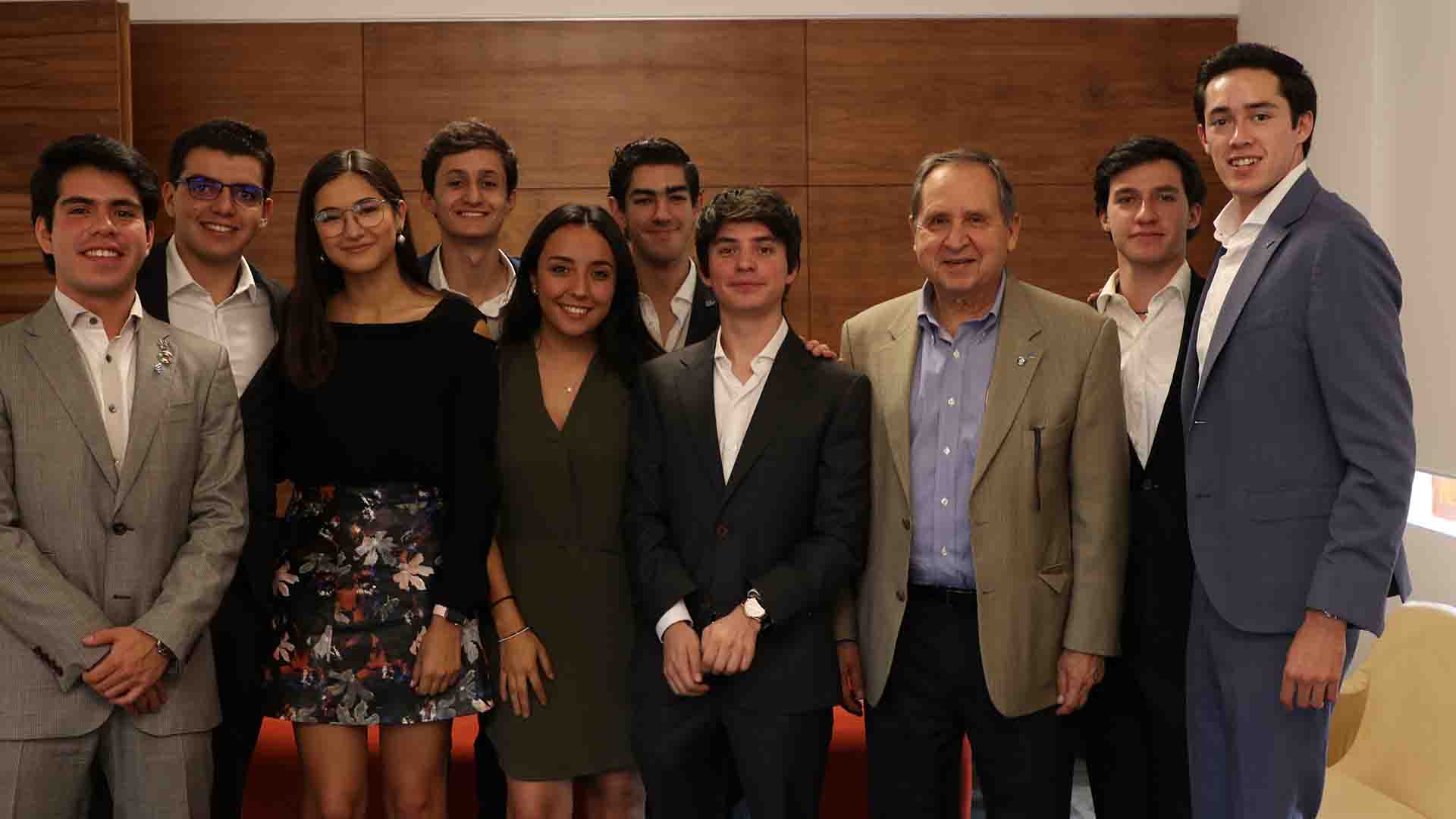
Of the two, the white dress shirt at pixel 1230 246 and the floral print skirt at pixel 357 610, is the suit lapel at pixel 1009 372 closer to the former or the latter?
the white dress shirt at pixel 1230 246

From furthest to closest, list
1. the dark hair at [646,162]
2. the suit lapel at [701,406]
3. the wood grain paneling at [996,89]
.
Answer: the wood grain paneling at [996,89]
the dark hair at [646,162]
the suit lapel at [701,406]

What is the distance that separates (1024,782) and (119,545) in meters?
1.81

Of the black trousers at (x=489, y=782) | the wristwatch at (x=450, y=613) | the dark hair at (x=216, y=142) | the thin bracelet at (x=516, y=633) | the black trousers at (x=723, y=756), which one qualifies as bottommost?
the black trousers at (x=489, y=782)

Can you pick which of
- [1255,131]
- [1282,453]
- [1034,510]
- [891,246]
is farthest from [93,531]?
[891,246]

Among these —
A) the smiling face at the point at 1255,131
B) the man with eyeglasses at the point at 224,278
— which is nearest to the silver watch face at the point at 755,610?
the man with eyeglasses at the point at 224,278

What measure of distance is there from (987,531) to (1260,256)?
28.3 inches

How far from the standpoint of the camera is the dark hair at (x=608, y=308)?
2.99m

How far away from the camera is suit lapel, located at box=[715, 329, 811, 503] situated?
267cm

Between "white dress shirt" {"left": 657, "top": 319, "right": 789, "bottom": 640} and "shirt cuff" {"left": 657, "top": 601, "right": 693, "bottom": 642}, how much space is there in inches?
0.7

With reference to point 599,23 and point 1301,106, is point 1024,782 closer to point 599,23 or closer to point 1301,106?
point 1301,106

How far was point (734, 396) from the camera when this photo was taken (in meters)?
2.76

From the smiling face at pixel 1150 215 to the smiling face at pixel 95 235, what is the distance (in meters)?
2.16

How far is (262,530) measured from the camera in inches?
110

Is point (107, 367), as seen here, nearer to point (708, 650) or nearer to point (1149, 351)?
point (708, 650)
